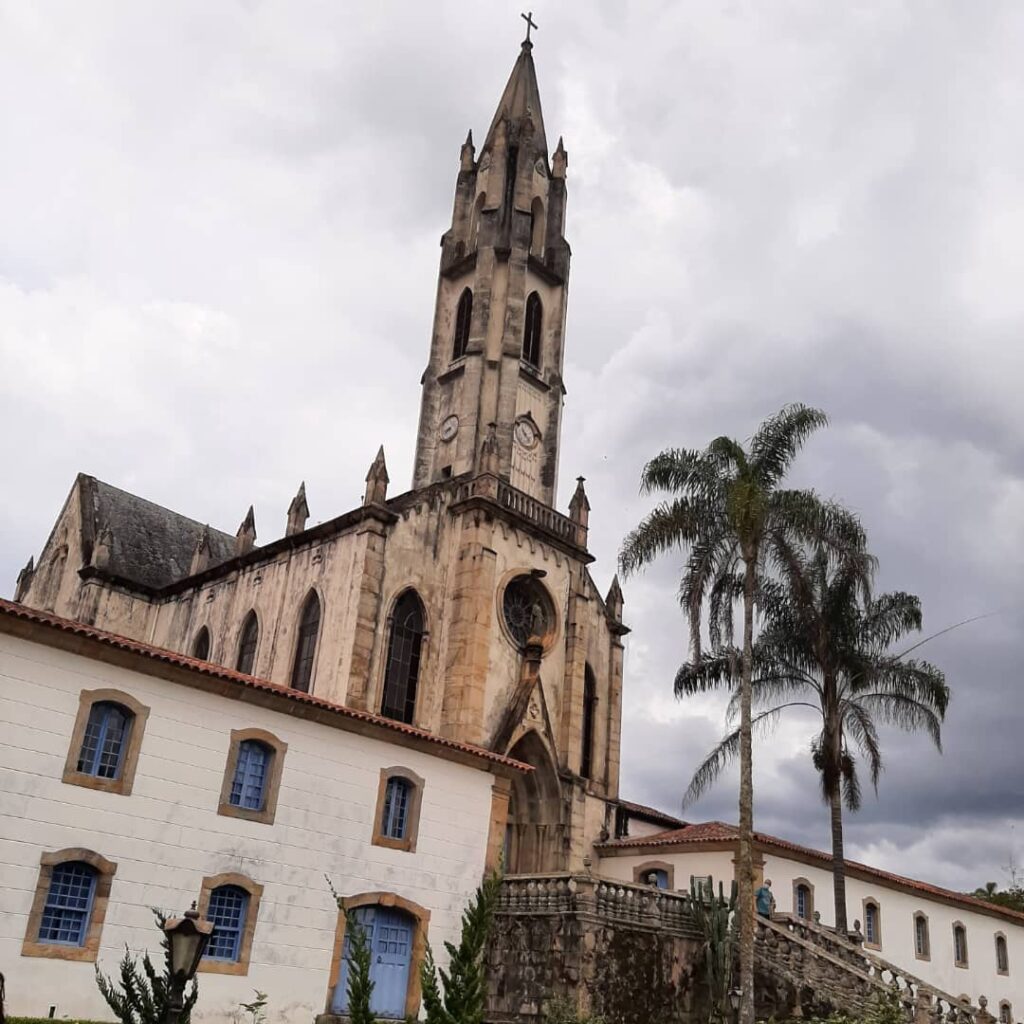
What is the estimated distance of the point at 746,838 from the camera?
72.2ft

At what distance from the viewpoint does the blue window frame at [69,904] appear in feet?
55.7

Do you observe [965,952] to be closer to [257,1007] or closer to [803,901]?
[803,901]

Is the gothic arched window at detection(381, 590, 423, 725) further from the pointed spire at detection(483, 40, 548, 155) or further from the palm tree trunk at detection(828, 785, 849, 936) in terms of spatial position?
the pointed spire at detection(483, 40, 548, 155)

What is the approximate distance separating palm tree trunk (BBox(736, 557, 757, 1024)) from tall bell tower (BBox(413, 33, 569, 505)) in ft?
39.6

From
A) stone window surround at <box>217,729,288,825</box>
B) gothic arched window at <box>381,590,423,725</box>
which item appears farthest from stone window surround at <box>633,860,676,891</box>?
stone window surround at <box>217,729,288,825</box>

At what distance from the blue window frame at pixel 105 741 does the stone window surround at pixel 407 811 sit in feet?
18.1

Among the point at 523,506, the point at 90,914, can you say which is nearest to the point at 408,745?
the point at 90,914

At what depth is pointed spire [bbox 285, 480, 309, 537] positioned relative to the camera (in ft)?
118

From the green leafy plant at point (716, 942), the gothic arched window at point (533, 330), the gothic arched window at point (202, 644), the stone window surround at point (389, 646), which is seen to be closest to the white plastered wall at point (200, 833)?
the green leafy plant at point (716, 942)

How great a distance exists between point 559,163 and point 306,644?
2310cm

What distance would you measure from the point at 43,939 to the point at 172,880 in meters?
2.24

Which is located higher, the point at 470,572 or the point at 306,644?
the point at 470,572

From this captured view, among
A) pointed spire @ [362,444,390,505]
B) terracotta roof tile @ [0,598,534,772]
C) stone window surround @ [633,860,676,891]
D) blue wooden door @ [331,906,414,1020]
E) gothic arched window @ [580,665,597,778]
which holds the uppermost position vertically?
pointed spire @ [362,444,390,505]

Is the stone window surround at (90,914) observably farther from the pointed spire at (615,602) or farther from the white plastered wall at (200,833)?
the pointed spire at (615,602)
